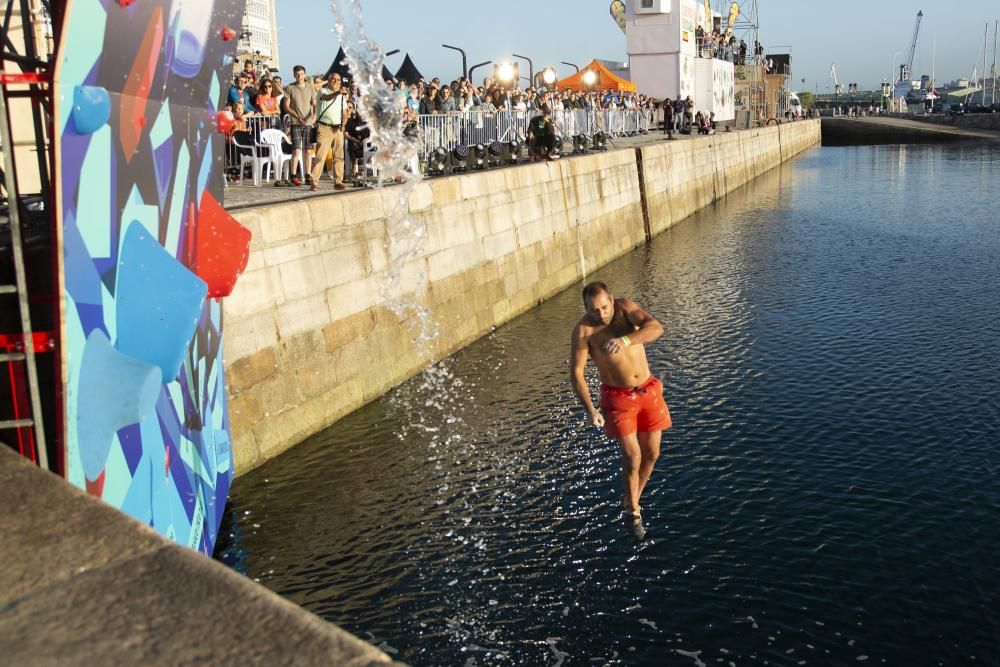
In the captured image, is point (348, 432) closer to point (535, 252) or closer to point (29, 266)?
point (29, 266)

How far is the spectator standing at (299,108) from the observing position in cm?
1528

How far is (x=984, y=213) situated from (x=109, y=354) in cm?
3296

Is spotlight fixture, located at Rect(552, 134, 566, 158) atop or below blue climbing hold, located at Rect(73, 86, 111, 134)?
atop

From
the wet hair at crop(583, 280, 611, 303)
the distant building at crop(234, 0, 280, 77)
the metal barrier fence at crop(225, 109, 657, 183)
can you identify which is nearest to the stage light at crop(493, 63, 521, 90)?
the metal barrier fence at crop(225, 109, 657, 183)

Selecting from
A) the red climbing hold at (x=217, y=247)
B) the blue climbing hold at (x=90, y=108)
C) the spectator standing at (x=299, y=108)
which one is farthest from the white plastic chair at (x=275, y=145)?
the blue climbing hold at (x=90, y=108)

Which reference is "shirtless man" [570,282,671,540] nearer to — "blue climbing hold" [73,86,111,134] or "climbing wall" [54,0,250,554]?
Result: "climbing wall" [54,0,250,554]

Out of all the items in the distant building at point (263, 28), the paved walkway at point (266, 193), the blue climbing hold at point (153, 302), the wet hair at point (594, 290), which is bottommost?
the wet hair at point (594, 290)

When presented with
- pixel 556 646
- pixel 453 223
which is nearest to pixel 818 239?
pixel 453 223

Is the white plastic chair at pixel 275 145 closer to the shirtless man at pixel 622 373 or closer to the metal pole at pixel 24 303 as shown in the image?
the shirtless man at pixel 622 373

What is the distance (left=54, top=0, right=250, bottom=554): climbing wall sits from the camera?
4750 millimetres

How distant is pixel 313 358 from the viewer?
11.5 meters

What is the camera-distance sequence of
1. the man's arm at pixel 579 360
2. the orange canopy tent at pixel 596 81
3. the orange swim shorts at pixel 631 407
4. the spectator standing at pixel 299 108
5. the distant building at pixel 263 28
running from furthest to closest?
the distant building at pixel 263 28
the orange canopy tent at pixel 596 81
the spectator standing at pixel 299 108
the orange swim shorts at pixel 631 407
the man's arm at pixel 579 360

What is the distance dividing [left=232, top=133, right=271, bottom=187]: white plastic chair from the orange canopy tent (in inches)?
1127

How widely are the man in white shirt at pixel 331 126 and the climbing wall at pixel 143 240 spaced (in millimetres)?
7253
